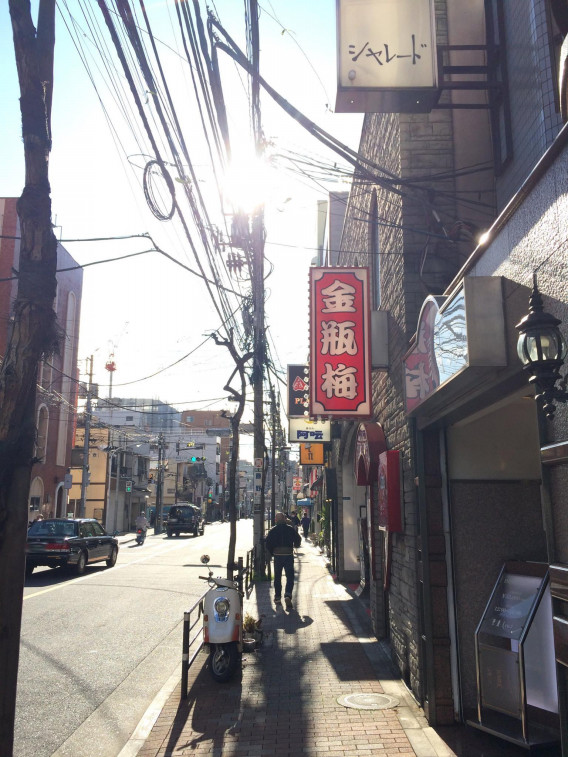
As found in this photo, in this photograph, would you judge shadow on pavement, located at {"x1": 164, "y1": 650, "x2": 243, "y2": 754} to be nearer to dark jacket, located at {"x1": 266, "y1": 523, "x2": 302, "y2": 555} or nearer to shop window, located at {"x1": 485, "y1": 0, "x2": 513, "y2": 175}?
dark jacket, located at {"x1": 266, "y1": 523, "x2": 302, "y2": 555}

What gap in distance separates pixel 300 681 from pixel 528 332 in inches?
219

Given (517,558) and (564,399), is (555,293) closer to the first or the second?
(564,399)

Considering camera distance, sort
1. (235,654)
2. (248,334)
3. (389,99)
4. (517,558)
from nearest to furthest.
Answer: (517,558) → (389,99) → (235,654) → (248,334)

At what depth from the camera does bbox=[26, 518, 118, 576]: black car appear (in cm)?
1681

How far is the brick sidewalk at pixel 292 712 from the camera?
5371 mm

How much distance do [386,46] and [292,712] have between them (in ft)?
23.3

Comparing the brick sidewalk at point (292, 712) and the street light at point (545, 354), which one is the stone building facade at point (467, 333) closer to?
the street light at point (545, 354)

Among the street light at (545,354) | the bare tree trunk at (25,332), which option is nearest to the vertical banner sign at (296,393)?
the bare tree trunk at (25,332)

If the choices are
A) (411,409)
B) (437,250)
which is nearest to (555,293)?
(411,409)

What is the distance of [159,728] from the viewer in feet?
19.3

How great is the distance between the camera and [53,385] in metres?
35.4

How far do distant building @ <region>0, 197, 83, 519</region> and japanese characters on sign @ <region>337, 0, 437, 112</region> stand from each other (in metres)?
25.3

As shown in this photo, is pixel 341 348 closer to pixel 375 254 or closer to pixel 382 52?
pixel 375 254

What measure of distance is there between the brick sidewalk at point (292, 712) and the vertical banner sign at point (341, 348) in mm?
3272
